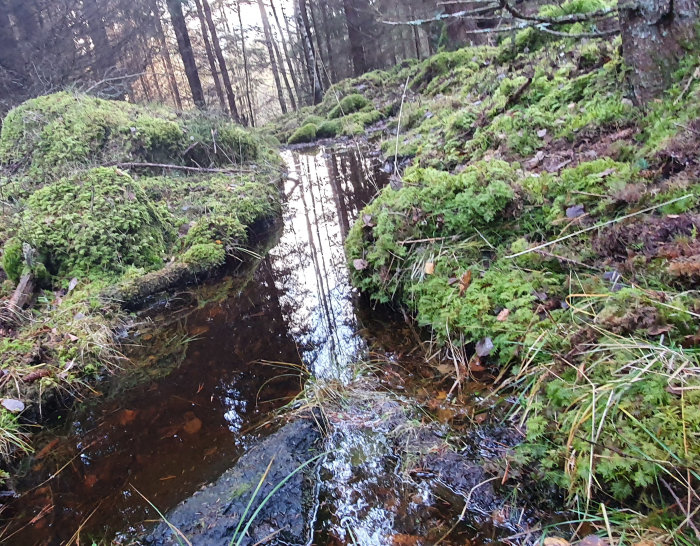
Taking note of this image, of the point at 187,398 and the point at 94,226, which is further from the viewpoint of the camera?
the point at 94,226

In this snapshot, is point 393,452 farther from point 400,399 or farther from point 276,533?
point 276,533

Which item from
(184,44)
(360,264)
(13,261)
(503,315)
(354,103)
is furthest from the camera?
(354,103)

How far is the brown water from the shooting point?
2.31m

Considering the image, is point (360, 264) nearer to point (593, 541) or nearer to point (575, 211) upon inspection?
point (575, 211)

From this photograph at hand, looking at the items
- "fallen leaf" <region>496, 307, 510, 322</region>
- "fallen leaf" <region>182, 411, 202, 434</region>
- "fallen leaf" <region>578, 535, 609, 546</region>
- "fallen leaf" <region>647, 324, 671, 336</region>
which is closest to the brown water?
"fallen leaf" <region>182, 411, 202, 434</region>

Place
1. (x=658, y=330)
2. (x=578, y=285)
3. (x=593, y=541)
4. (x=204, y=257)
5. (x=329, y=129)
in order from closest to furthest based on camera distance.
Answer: (x=593, y=541)
(x=658, y=330)
(x=578, y=285)
(x=204, y=257)
(x=329, y=129)

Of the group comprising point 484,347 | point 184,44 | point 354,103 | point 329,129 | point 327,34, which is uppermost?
point 327,34

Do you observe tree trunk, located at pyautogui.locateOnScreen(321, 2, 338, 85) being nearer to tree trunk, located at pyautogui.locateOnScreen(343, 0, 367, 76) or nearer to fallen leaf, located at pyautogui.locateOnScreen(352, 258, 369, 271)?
tree trunk, located at pyautogui.locateOnScreen(343, 0, 367, 76)

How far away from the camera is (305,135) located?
15.1 meters

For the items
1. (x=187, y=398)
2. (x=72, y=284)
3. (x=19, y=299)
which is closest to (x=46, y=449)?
(x=187, y=398)

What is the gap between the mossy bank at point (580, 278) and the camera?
1624 millimetres

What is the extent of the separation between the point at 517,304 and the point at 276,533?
1863 mm

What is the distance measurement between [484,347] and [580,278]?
72 cm

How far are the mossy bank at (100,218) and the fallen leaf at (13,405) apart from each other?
1.7 inches
